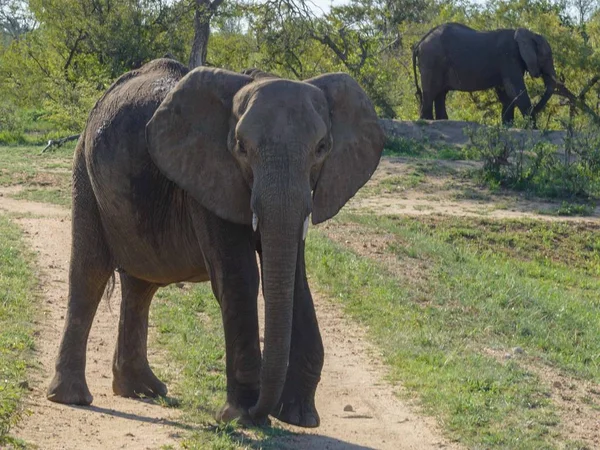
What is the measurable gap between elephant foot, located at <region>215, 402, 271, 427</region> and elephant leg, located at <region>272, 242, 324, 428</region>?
0.17m

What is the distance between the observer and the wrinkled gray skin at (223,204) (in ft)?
16.8

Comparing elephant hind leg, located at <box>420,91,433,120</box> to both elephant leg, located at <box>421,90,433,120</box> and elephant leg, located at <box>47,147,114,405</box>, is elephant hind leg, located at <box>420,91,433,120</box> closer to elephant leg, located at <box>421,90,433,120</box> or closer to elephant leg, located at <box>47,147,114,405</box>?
elephant leg, located at <box>421,90,433,120</box>

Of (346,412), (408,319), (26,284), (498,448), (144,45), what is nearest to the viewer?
(498,448)

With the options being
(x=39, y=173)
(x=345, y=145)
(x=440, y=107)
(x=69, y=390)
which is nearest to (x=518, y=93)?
(x=440, y=107)

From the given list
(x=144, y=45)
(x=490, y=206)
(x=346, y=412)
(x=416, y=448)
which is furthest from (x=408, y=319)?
(x=144, y=45)

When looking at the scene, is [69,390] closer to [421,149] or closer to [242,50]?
[421,149]

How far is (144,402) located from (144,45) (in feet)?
56.7

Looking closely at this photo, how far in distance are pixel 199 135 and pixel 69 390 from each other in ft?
5.71

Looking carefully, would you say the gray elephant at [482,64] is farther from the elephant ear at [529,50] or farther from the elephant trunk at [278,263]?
the elephant trunk at [278,263]

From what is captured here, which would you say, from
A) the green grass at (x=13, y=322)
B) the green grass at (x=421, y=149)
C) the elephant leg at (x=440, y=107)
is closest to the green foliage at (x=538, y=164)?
the green grass at (x=421, y=149)

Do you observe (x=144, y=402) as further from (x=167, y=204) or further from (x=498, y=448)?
(x=498, y=448)

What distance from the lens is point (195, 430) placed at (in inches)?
226

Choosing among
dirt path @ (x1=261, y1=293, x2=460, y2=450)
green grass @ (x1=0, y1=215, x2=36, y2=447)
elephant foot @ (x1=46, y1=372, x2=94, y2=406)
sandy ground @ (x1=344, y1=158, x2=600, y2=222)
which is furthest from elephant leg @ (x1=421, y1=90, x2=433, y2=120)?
elephant foot @ (x1=46, y1=372, x2=94, y2=406)

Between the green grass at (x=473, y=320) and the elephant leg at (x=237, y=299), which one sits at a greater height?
the elephant leg at (x=237, y=299)
